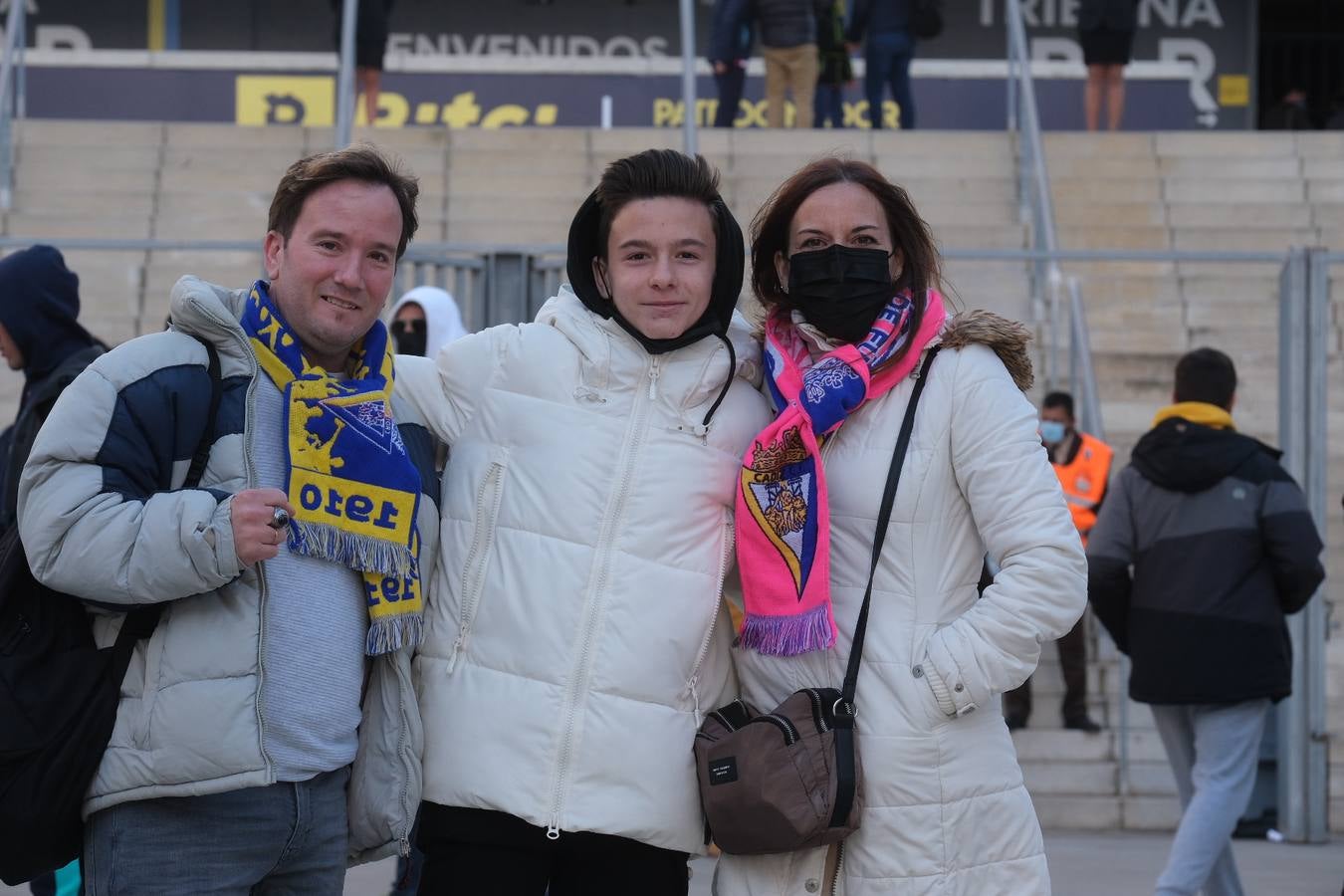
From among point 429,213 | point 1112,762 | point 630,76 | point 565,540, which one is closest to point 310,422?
point 565,540

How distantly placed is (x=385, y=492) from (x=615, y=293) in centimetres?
62

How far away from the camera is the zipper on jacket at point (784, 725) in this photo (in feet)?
9.54

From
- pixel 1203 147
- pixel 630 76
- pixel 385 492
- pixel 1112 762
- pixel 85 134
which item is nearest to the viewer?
pixel 385 492

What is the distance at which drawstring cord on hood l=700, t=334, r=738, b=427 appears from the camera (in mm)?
3127

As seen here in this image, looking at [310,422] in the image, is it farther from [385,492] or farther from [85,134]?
[85,134]

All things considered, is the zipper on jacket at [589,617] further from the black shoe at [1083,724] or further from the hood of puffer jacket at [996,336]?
the black shoe at [1083,724]

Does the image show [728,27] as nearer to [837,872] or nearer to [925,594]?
[925,594]

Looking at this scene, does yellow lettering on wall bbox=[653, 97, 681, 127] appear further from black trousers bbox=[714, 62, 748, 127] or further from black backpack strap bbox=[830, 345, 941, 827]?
black backpack strap bbox=[830, 345, 941, 827]

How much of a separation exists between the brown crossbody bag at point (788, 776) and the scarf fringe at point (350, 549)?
65 centimetres

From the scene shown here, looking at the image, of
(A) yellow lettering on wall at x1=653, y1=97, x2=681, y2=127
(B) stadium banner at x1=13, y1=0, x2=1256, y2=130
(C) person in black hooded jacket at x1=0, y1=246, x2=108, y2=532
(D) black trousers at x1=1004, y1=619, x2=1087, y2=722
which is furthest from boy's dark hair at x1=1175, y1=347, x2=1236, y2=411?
(A) yellow lettering on wall at x1=653, y1=97, x2=681, y2=127

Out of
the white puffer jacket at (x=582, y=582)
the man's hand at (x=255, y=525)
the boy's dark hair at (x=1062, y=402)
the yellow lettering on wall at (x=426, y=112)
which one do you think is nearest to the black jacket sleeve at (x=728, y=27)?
the yellow lettering on wall at (x=426, y=112)

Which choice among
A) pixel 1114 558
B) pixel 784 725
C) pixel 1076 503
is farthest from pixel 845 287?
pixel 1076 503

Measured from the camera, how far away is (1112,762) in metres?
7.64

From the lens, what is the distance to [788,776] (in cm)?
288
